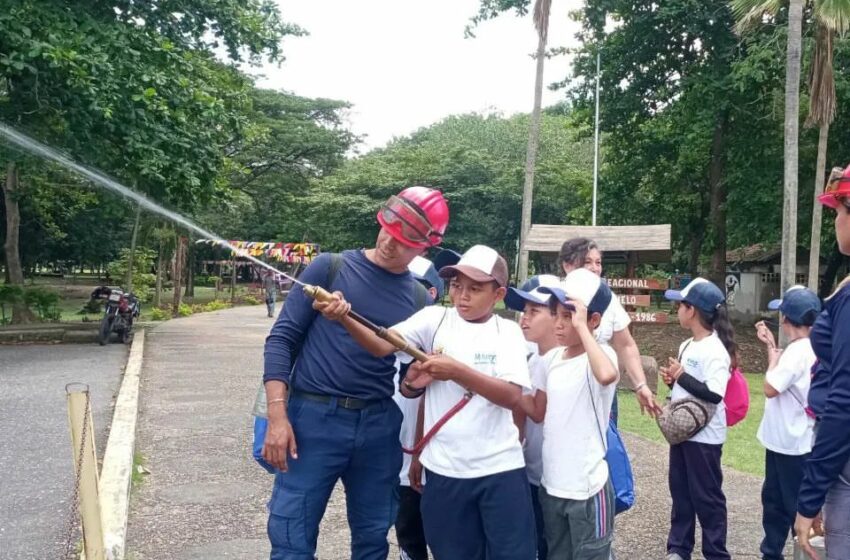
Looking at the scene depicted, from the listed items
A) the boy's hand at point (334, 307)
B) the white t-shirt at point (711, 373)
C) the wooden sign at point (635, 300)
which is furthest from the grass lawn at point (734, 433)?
the boy's hand at point (334, 307)

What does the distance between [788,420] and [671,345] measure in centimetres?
1409

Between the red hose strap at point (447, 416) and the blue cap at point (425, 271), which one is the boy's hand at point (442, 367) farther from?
the blue cap at point (425, 271)

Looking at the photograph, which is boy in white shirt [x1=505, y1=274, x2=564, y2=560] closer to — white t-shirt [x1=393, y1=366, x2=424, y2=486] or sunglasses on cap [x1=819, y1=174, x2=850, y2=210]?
white t-shirt [x1=393, y1=366, x2=424, y2=486]

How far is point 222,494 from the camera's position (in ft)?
18.7

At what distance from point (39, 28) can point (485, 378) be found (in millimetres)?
12040

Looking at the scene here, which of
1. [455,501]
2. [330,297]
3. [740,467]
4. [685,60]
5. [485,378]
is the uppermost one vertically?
[685,60]

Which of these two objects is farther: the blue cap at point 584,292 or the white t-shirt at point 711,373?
the white t-shirt at point 711,373

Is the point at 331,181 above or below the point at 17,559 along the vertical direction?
above

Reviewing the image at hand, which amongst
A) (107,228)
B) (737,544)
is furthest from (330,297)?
(107,228)

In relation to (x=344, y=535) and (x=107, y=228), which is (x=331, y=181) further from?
(x=344, y=535)

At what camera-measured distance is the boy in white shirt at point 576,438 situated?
321 centimetres

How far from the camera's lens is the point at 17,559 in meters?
4.38

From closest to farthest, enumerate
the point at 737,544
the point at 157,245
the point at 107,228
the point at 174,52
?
the point at 737,544
the point at 174,52
the point at 157,245
the point at 107,228

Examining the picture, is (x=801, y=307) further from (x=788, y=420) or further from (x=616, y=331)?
(x=616, y=331)
